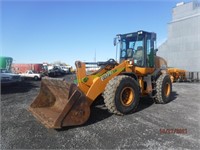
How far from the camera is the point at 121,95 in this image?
650cm

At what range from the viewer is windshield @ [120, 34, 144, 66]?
26.6ft

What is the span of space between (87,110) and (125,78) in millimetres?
1711

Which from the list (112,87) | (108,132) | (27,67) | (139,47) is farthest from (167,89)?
(27,67)

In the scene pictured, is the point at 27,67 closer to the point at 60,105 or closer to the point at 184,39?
the point at 184,39

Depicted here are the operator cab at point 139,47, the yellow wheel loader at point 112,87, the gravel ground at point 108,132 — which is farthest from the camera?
the operator cab at point 139,47

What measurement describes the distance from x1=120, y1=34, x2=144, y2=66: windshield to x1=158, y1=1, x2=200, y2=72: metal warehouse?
21661 millimetres

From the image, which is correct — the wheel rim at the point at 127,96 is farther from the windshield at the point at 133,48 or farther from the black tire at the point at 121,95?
the windshield at the point at 133,48

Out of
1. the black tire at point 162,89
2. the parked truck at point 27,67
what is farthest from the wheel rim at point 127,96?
the parked truck at point 27,67

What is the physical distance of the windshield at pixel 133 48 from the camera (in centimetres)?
812

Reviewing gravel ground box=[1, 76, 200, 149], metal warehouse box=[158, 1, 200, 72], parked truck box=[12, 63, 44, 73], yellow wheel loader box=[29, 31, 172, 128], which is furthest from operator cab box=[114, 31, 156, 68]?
parked truck box=[12, 63, 44, 73]

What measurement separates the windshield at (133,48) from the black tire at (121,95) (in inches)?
58.3

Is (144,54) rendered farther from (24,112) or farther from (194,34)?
(194,34)

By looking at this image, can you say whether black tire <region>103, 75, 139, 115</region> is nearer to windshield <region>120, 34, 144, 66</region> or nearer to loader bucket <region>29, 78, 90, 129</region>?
loader bucket <region>29, 78, 90, 129</region>

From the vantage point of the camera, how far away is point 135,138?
16.2 feet
